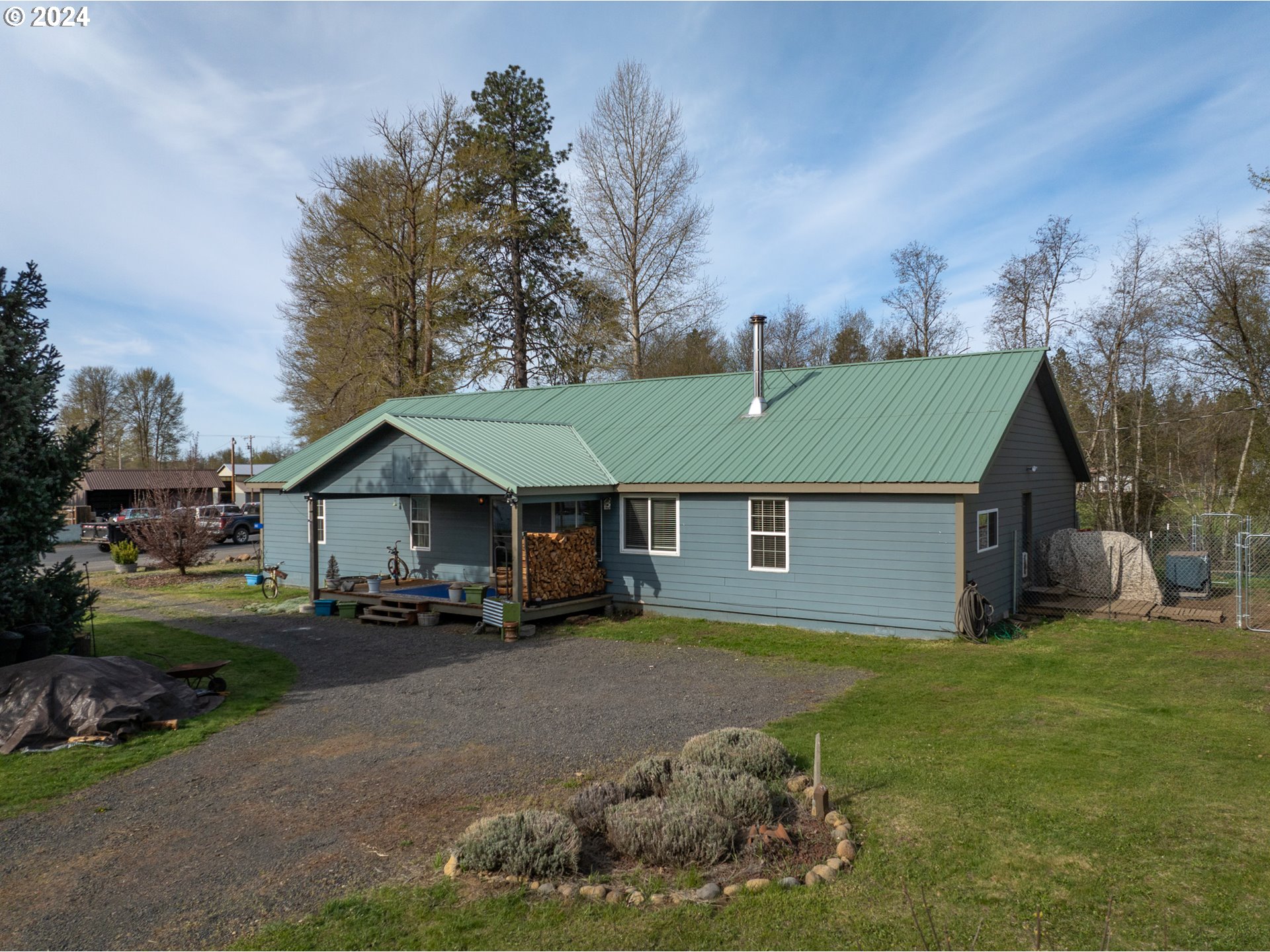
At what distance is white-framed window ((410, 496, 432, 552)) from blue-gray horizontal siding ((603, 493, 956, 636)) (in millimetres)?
4819

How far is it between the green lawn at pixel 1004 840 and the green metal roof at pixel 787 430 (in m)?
4.48

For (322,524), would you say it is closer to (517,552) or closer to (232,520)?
(517,552)

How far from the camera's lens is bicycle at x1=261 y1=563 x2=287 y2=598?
1945cm

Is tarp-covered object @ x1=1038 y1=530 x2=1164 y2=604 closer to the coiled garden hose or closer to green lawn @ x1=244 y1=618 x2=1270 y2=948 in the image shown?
the coiled garden hose

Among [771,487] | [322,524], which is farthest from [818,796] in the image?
[322,524]

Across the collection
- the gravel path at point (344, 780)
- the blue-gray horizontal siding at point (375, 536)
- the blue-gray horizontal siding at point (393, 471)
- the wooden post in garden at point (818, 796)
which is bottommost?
the gravel path at point (344, 780)

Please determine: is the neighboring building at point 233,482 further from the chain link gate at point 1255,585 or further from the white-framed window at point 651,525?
the chain link gate at point 1255,585

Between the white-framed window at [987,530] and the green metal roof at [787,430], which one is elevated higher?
the green metal roof at [787,430]

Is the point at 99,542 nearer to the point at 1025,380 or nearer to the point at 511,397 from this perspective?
the point at 511,397

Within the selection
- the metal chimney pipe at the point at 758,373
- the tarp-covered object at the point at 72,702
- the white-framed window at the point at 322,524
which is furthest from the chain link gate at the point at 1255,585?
the white-framed window at the point at 322,524

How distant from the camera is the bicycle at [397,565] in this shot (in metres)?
17.9

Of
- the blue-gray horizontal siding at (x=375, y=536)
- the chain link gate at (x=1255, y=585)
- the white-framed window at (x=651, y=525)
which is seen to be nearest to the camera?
the chain link gate at (x=1255, y=585)

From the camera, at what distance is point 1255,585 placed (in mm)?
18453

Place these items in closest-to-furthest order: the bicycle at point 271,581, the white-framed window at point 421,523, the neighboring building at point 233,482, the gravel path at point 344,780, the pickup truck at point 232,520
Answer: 1. the gravel path at point 344,780
2. the white-framed window at point 421,523
3. the bicycle at point 271,581
4. the pickup truck at point 232,520
5. the neighboring building at point 233,482
